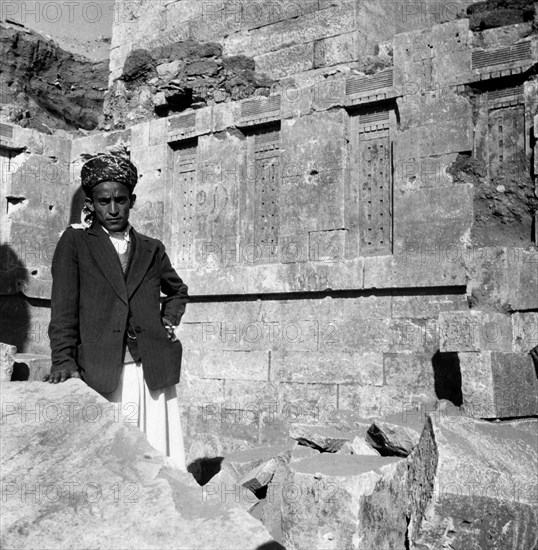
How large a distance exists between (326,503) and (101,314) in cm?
197

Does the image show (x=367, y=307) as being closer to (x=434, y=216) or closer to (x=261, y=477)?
(x=434, y=216)

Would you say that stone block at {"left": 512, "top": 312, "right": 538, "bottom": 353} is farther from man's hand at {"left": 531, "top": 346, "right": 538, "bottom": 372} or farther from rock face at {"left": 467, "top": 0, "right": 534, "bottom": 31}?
rock face at {"left": 467, "top": 0, "right": 534, "bottom": 31}

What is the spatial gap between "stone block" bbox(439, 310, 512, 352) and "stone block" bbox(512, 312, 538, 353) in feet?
0.44

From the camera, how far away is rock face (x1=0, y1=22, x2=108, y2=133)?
12484mm

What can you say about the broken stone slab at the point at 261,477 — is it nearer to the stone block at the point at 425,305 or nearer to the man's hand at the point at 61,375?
the stone block at the point at 425,305

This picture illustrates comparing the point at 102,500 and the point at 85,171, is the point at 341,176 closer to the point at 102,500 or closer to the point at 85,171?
the point at 85,171

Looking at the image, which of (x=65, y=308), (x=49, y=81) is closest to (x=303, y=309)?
(x=65, y=308)

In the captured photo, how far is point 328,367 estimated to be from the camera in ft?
27.0

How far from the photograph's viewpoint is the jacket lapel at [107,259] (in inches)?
182

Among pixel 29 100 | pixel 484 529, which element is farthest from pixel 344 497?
pixel 29 100

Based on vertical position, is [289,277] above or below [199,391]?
above

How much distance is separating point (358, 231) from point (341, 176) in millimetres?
574

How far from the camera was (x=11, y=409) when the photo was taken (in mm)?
4152

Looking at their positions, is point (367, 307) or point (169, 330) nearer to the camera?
point (169, 330)
